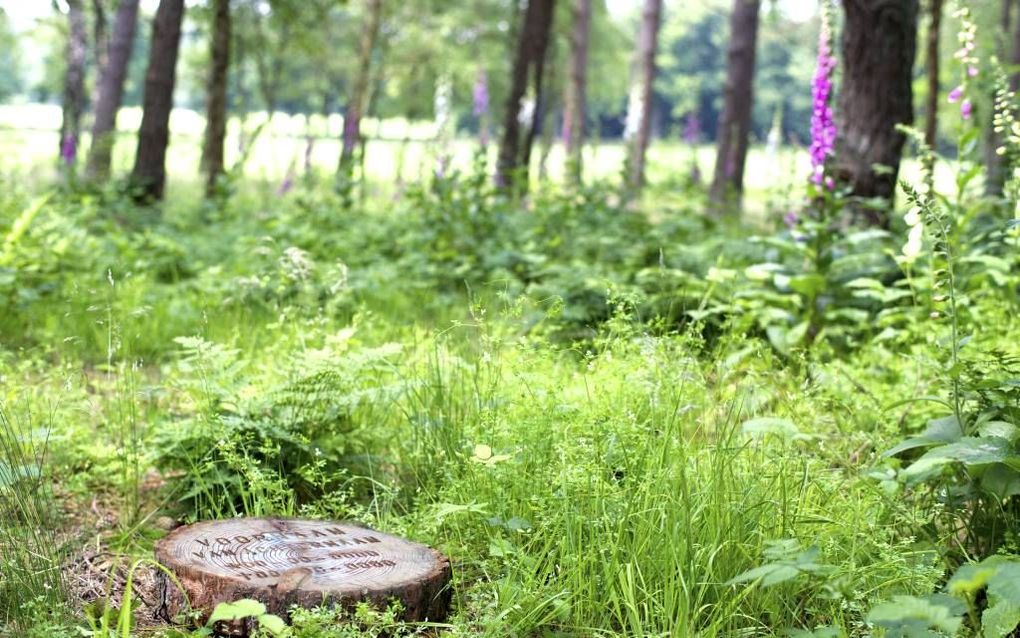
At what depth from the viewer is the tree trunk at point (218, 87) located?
36.4 ft

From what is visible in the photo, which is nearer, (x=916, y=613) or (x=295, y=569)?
(x=916, y=613)

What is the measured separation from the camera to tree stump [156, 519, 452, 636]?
2.67 metres

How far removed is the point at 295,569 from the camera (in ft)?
9.05

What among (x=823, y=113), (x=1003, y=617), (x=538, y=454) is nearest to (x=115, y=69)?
(x=823, y=113)

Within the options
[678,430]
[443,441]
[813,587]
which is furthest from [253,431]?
[813,587]

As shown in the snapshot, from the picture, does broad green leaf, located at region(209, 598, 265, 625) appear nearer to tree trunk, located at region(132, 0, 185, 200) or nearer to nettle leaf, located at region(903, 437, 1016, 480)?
nettle leaf, located at region(903, 437, 1016, 480)

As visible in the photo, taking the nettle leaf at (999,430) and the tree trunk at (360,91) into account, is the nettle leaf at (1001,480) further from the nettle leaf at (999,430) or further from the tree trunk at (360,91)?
the tree trunk at (360,91)

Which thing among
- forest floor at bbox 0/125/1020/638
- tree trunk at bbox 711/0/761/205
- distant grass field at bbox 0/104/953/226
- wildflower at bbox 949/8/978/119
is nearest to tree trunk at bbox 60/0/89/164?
distant grass field at bbox 0/104/953/226

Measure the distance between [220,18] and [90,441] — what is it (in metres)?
7.87

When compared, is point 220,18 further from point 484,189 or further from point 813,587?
point 813,587

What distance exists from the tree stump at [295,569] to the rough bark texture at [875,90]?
17.0 feet

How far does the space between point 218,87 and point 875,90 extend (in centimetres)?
719

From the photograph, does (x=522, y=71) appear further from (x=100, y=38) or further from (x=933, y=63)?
(x=100, y=38)

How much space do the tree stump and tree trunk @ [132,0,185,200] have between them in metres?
8.80
